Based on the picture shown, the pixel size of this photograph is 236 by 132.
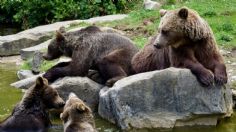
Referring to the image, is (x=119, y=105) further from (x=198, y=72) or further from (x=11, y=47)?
(x=11, y=47)

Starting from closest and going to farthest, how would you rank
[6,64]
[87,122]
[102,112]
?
[87,122] < [102,112] < [6,64]

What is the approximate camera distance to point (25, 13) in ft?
67.7

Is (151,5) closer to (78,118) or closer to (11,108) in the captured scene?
(11,108)

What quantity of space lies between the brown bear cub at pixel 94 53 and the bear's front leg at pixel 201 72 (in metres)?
1.64

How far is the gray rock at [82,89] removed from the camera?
11180 millimetres

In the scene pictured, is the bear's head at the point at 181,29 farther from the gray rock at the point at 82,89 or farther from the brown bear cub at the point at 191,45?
the gray rock at the point at 82,89

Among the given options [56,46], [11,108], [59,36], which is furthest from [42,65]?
[11,108]

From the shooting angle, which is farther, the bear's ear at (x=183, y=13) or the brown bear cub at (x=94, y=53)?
the brown bear cub at (x=94, y=53)

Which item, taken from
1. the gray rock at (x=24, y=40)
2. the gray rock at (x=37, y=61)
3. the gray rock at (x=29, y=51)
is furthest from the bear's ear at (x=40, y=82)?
the gray rock at (x=24, y=40)

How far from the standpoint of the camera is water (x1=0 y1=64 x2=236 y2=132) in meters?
9.98

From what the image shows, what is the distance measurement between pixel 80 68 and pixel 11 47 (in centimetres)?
644

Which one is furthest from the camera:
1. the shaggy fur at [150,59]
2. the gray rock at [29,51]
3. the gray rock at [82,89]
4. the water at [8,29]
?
the water at [8,29]

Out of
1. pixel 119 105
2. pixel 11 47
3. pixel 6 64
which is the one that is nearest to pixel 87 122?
pixel 119 105

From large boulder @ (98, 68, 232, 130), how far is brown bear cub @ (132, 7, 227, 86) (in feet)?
0.61
